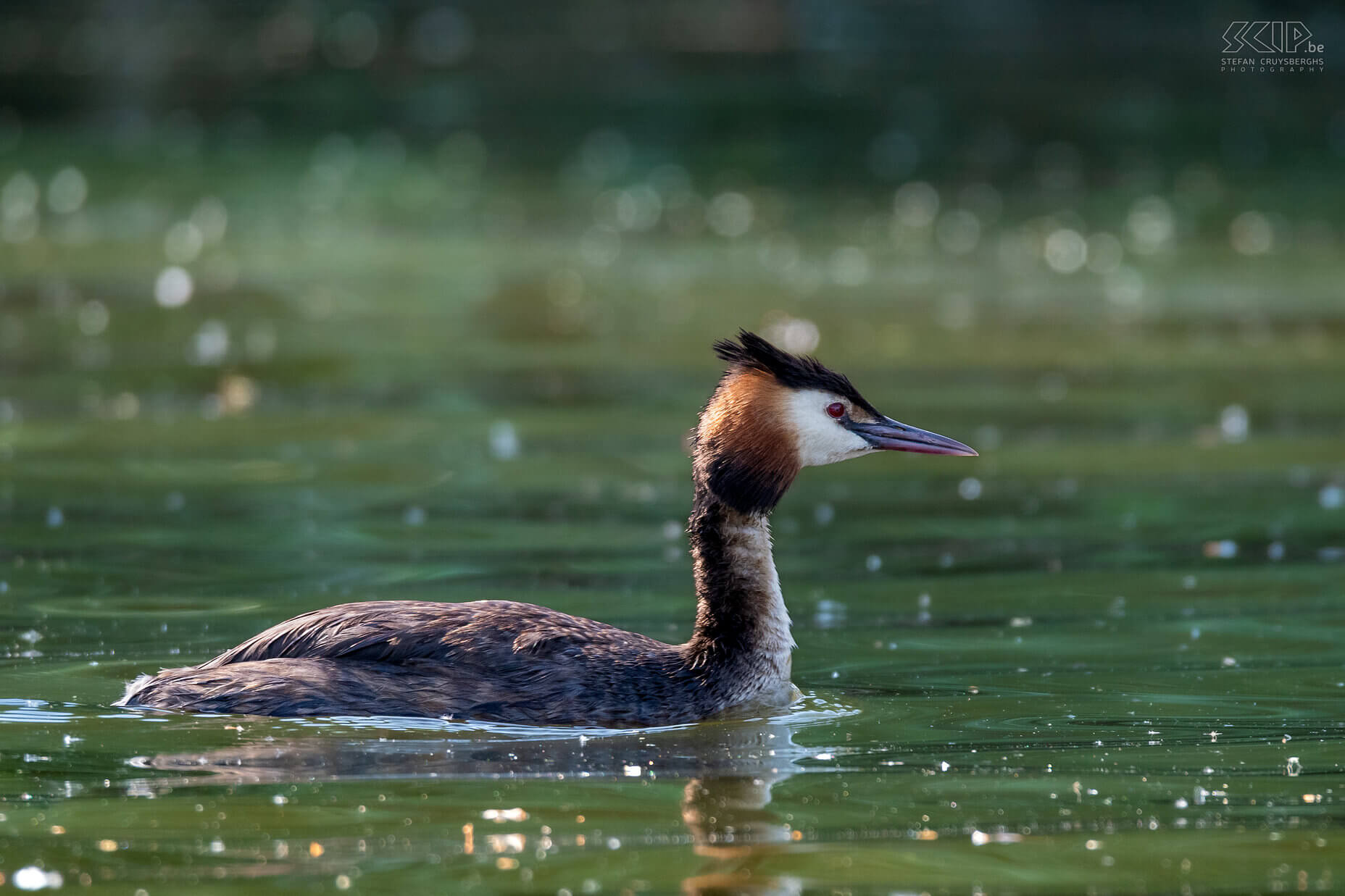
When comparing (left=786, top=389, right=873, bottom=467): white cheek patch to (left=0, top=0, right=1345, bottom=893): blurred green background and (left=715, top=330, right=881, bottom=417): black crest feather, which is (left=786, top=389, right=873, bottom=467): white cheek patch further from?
(left=0, top=0, right=1345, bottom=893): blurred green background

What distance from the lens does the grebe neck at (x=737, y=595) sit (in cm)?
872

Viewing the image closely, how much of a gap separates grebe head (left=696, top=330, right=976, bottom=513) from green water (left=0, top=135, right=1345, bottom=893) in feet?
3.15

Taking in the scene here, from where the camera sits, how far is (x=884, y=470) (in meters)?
15.3

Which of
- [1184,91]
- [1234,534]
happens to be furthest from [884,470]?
[1184,91]

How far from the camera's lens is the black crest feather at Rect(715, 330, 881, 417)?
28.9 feet

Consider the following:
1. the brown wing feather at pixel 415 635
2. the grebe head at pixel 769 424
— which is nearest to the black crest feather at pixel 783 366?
the grebe head at pixel 769 424

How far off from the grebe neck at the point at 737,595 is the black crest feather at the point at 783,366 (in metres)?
0.56

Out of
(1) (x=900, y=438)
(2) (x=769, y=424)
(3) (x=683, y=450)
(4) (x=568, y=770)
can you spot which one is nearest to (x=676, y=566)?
(1) (x=900, y=438)

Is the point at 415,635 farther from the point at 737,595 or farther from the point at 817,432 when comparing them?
the point at 817,432

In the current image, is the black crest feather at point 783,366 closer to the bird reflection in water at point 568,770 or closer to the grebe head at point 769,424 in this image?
the grebe head at point 769,424

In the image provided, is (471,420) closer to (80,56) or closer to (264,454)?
(264,454)

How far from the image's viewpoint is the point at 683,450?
15.1m

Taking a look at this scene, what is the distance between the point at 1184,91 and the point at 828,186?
9.69 metres

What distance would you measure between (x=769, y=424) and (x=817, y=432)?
9.4 inches
